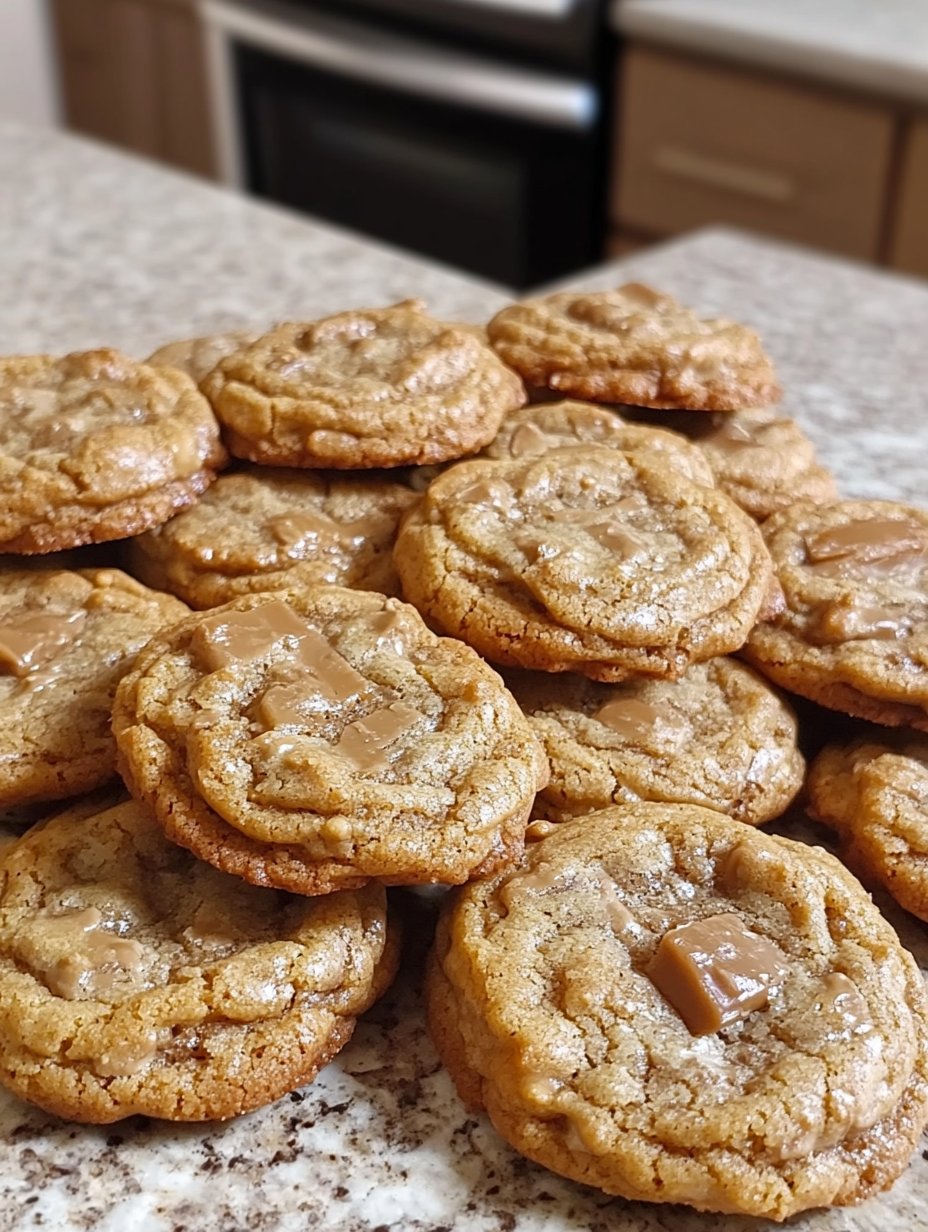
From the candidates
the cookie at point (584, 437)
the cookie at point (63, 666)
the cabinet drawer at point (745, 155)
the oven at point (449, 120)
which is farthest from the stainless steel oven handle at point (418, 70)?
the cookie at point (63, 666)

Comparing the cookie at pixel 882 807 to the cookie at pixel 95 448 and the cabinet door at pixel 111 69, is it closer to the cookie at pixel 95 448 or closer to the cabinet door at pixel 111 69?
the cookie at pixel 95 448

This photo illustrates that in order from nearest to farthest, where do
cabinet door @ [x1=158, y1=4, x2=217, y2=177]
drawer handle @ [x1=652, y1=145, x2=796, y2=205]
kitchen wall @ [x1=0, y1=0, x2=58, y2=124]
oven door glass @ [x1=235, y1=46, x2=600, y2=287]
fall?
drawer handle @ [x1=652, y1=145, x2=796, y2=205] → oven door glass @ [x1=235, y1=46, x2=600, y2=287] → cabinet door @ [x1=158, y1=4, x2=217, y2=177] → kitchen wall @ [x1=0, y1=0, x2=58, y2=124]

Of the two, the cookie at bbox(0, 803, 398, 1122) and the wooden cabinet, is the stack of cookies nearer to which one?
the cookie at bbox(0, 803, 398, 1122)

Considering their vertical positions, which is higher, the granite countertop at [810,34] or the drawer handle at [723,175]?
the granite countertop at [810,34]

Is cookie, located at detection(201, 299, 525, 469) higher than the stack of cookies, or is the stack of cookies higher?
cookie, located at detection(201, 299, 525, 469)

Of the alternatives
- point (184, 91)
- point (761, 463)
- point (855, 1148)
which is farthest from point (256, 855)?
point (184, 91)

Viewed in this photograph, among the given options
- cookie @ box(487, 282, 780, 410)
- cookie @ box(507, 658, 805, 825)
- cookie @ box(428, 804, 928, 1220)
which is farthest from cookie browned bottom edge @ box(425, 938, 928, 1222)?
cookie @ box(487, 282, 780, 410)
